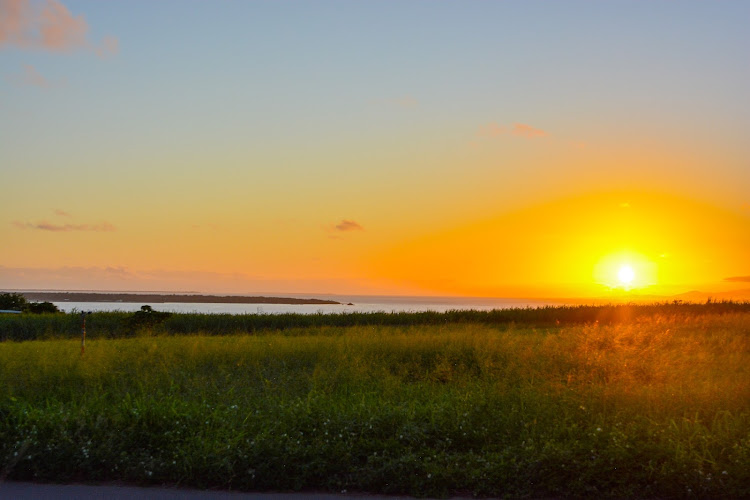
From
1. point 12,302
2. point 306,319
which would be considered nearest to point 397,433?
point 306,319

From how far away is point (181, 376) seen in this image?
1143 cm


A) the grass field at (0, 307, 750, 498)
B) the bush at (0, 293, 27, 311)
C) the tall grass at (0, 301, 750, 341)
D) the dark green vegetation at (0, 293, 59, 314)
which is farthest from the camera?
the bush at (0, 293, 27, 311)

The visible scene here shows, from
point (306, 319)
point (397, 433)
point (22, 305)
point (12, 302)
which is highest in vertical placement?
point (12, 302)

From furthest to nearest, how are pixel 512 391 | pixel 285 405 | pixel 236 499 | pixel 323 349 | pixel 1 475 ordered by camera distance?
1. pixel 323 349
2. pixel 512 391
3. pixel 285 405
4. pixel 1 475
5. pixel 236 499

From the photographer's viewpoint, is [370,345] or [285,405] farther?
[370,345]

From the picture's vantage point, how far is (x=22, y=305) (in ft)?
111

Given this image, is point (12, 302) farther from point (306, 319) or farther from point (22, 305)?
point (306, 319)

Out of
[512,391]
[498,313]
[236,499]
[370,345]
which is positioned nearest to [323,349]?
[370,345]

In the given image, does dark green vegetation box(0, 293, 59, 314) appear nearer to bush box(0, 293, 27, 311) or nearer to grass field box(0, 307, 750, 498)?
bush box(0, 293, 27, 311)

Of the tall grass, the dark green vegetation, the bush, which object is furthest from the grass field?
the bush

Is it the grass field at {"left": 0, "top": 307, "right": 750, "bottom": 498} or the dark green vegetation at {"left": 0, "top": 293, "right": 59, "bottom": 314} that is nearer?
the grass field at {"left": 0, "top": 307, "right": 750, "bottom": 498}

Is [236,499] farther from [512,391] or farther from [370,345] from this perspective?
[370,345]

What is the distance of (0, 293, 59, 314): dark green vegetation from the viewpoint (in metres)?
32.3

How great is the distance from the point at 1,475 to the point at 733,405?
8.44 m
